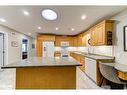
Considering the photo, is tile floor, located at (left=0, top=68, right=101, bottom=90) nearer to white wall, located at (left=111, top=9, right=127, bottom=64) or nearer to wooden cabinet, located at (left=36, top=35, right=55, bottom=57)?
white wall, located at (left=111, top=9, right=127, bottom=64)

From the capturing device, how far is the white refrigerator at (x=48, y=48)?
9352 millimetres

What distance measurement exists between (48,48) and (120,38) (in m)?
5.83

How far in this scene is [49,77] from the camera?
2949mm

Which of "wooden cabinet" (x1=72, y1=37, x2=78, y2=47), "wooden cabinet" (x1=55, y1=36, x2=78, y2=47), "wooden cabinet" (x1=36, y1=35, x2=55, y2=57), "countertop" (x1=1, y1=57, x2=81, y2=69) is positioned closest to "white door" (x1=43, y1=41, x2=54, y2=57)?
"wooden cabinet" (x1=36, y1=35, x2=55, y2=57)

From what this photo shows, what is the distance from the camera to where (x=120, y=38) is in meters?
4.23

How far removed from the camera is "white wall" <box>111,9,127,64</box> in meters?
3.97

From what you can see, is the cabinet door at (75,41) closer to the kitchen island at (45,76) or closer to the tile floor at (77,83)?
the tile floor at (77,83)

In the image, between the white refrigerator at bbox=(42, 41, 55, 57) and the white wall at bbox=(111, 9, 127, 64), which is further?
the white refrigerator at bbox=(42, 41, 55, 57)

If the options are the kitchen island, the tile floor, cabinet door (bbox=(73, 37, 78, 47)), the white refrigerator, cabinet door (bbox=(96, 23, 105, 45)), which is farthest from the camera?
cabinet door (bbox=(73, 37, 78, 47))

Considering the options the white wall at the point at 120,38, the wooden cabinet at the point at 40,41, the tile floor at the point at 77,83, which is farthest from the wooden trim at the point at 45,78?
the wooden cabinet at the point at 40,41

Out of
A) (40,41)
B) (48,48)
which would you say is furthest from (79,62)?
(40,41)
